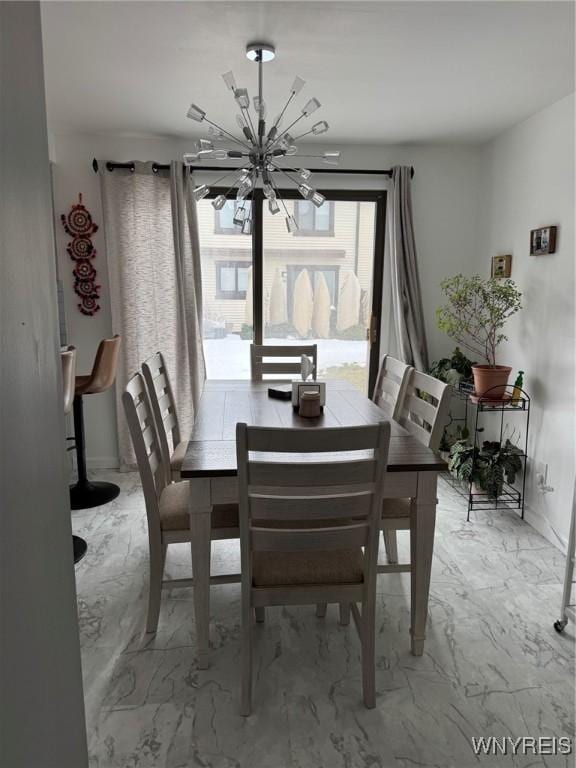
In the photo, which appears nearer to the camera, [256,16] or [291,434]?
[291,434]

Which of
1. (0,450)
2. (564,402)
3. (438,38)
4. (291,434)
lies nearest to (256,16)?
(438,38)

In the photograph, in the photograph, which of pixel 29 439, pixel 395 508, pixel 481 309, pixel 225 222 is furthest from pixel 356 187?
pixel 29 439

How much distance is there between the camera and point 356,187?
4.00 meters

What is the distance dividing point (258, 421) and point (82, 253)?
2.34m

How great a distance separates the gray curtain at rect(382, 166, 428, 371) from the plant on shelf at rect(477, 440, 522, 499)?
93 centimetres

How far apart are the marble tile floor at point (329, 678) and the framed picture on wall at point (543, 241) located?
70.8 inches

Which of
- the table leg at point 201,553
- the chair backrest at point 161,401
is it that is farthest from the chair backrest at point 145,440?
the table leg at point 201,553

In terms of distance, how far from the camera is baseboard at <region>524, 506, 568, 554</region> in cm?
290

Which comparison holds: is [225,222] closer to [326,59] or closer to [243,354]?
[243,354]

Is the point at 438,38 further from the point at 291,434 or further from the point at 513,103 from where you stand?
the point at 291,434

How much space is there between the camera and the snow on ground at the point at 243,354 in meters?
4.21

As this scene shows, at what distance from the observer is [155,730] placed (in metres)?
1.68

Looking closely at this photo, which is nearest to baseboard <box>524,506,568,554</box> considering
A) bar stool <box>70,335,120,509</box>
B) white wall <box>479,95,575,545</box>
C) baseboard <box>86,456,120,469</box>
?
white wall <box>479,95,575,545</box>

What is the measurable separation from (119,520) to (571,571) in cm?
248
